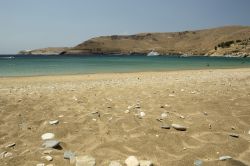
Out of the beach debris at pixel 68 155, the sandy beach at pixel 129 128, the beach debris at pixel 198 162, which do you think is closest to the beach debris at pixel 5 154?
the sandy beach at pixel 129 128

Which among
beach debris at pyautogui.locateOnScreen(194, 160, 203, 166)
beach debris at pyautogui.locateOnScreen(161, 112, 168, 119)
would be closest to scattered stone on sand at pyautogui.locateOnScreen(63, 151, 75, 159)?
beach debris at pyautogui.locateOnScreen(194, 160, 203, 166)

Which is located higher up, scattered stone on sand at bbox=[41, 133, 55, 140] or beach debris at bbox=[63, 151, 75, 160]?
scattered stone on sand at bbox=[41, 133, 55, 140]

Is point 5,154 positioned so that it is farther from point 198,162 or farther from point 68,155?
point 198,162

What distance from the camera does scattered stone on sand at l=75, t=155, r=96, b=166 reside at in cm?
452

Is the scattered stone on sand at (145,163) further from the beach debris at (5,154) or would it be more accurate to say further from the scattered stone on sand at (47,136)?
the beach debris at (5,154)

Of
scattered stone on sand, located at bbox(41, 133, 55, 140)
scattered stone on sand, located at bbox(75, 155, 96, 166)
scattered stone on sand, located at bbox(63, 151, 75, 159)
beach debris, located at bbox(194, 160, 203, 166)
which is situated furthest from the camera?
scattered stone on sand, located at bbox(41, 133, 55, 140)

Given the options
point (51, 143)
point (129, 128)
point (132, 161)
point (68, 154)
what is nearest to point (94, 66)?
point (129, 128)

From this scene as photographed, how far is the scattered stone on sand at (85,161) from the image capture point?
4516mm

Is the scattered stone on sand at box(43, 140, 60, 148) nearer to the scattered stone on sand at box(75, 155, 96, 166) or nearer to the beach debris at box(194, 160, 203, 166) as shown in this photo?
the scattered stone on sand at box(75, 155, 96, 166)

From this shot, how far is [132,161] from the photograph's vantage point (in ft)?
15.0

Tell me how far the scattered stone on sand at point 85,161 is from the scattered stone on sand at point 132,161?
0.59 meters

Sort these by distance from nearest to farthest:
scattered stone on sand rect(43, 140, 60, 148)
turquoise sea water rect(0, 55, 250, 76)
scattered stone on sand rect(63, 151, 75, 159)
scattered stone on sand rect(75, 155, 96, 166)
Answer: scattered stone on sand rect(75, 155, 96, 166) → scattered stone on sand rect(63, 151, 75, 159) → scattered stone on sand rect(43, 140, 60, 148) → turquoise sea water rect(0, 55, 250, 76)

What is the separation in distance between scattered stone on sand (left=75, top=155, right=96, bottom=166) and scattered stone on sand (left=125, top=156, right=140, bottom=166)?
59 centimetres

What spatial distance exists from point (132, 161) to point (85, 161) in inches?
32.9
